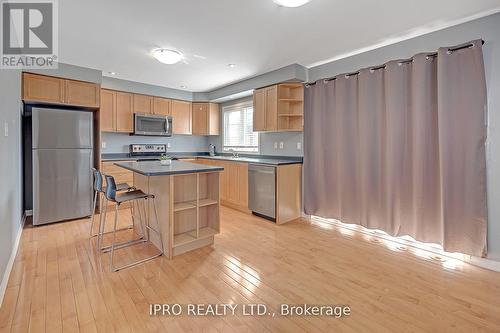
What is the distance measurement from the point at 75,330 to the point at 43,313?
1.24 feet

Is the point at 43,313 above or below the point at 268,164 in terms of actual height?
below

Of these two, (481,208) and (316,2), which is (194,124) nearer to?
(316,2)

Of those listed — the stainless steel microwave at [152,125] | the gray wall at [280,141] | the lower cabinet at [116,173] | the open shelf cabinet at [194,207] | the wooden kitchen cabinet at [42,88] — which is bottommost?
the open shelf cabinet at [194,207]

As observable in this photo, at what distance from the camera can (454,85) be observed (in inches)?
95.3

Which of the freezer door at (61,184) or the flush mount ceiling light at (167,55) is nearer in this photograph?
the flush mount ceiling light at (167,55)

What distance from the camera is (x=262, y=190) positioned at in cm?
397

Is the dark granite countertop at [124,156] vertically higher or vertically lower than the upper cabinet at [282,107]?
lower

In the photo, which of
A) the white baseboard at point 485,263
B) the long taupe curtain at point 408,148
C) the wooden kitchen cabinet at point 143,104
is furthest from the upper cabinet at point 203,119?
the white baseboard at point 485,263

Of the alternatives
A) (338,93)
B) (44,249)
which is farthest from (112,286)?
(338,93)

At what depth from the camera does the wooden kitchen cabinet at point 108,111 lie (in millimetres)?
4465

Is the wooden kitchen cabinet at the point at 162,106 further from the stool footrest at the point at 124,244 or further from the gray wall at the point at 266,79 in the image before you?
the stool footrest at the point at 124,244

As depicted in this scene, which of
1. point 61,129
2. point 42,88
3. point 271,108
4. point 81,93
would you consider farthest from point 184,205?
point 42,88

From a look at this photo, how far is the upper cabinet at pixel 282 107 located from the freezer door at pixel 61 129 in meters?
2.89

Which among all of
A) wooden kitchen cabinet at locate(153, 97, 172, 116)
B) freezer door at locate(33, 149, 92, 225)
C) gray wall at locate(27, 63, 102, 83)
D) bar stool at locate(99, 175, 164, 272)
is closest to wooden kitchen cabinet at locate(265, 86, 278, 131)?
bar stool at locate(99, 175, 164, 272)
